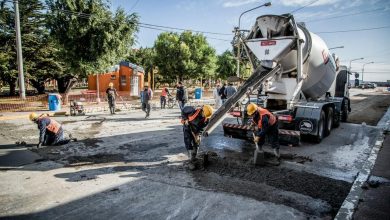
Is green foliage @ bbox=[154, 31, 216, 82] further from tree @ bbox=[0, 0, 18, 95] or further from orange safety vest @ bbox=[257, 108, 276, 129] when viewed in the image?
orange safety vest @ bbox=[257, 108, 276, 129]

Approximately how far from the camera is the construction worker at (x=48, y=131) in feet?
24.0

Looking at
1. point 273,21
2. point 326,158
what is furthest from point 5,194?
point 273,21

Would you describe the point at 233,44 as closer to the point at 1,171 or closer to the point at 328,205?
the point at 328,205

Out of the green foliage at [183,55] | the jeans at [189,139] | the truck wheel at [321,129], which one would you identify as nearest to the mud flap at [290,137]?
the truck wheel at [321,129]

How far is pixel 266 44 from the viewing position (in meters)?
7.98

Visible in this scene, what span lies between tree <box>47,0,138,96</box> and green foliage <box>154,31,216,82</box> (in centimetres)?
1069

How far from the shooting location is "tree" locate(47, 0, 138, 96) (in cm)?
1642

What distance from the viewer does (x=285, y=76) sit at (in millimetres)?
8391

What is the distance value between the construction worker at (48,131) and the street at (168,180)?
11.5 inches

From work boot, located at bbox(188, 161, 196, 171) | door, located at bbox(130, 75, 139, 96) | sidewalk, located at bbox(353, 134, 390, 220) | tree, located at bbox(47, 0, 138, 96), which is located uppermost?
tree, located at bbox(47, 0, 138, 96)

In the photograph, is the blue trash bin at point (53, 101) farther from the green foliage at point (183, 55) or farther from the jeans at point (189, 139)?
the green foliage at point (183, 55)

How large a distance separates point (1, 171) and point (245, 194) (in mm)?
5111

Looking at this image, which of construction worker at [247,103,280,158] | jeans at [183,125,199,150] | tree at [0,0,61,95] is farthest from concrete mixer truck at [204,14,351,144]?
tree at [0,0,61,95]

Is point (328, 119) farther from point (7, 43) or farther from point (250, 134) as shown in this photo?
point (7, 43)
